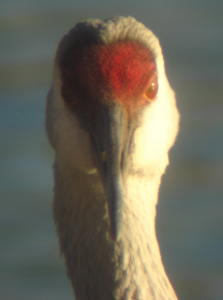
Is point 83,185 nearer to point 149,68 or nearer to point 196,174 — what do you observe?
point 149,68

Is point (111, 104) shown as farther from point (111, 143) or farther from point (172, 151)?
point (172, 151)

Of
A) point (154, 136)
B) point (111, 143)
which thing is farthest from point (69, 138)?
point (154, 136)

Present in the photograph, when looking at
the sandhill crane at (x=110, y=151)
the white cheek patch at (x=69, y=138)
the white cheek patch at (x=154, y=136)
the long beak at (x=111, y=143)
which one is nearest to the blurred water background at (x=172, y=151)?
the sandhill crane at (x=110, y=151)

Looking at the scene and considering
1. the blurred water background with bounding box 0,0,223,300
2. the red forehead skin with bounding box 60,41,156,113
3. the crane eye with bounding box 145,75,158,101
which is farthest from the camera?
the blurred water background with bounding box 0,0,223,300

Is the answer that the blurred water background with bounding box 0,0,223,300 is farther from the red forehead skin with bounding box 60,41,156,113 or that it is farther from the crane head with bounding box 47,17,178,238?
the red forehead skin with bounding box 60,41,156,113

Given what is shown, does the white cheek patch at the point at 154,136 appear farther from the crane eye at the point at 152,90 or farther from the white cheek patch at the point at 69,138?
the white cheek patch at the point at 69,138

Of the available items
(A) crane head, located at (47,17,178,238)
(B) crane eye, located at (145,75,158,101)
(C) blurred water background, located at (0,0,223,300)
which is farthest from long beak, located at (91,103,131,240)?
(C) blurred water background, located at (0,0,223,300)
